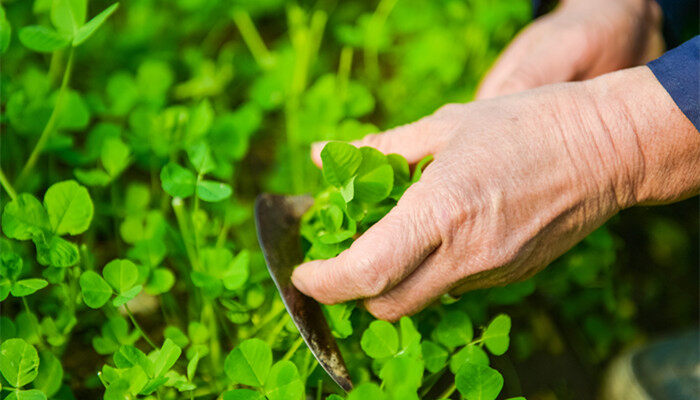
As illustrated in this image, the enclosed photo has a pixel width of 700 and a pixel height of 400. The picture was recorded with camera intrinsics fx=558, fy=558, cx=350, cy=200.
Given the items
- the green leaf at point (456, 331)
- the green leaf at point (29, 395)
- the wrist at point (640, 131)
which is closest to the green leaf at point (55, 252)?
the green leaf at point (29, 395)

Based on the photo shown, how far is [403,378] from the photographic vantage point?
788 mm

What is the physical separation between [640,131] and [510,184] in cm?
26

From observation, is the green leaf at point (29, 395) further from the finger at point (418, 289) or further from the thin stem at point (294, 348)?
the finger at point (418, 289)

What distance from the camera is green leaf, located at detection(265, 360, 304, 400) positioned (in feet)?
2.83

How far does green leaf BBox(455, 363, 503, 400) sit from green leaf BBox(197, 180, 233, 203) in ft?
1.69

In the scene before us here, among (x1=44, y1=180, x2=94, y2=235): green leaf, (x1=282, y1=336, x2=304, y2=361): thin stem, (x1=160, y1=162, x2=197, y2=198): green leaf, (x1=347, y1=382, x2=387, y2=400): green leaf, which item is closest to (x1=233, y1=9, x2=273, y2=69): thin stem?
(x1=160, y1=162, x2=197, y2=198): green leaf

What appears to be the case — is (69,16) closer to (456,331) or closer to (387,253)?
(387,253)

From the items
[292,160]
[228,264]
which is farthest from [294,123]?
[228,264]

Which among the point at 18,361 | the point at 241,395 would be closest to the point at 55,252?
the point at 18,361

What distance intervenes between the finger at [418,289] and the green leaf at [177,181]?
1.28 ft

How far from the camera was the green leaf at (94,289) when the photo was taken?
0.94 meters

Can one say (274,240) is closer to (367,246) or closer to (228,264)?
(228,264)

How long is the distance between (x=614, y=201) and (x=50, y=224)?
1.01 meters

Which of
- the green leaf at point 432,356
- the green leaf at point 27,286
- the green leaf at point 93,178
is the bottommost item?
the green leaf at point 432,356
